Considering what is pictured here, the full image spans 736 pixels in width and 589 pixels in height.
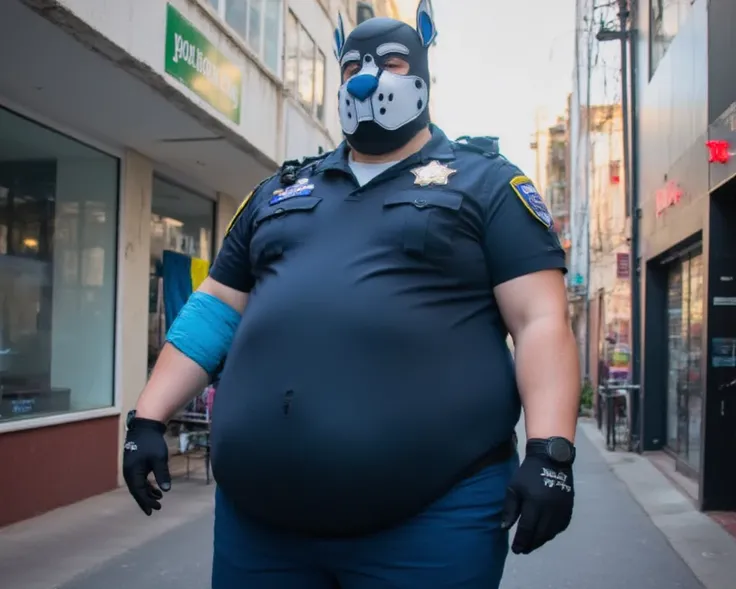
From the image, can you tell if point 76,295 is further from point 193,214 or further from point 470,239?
point 470,239

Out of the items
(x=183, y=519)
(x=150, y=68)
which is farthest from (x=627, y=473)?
(x=150, y=68)

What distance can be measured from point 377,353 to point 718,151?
6346mm

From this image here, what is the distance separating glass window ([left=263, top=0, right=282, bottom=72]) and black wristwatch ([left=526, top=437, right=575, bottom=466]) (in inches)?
354

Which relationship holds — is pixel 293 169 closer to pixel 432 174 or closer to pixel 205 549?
pixel 432 174

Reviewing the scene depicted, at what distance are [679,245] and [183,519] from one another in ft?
20.3

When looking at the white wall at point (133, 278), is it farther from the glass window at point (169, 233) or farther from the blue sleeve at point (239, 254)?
the blue sleeve at point (239, 254)

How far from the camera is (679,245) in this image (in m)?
9.81

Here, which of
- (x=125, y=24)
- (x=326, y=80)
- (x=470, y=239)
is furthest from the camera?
(x=326, y=80)

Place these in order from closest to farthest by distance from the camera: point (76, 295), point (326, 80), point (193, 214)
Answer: point (76, 295) < point (193, 214) < point (326, 80)

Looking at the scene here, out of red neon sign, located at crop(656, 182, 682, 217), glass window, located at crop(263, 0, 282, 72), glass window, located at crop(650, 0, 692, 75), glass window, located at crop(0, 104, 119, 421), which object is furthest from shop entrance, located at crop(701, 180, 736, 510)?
glass window, located at crop(0, 104, 119, 421)

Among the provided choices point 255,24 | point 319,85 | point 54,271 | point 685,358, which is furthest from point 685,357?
point 54,271

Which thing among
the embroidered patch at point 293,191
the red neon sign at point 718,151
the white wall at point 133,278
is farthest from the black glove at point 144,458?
the white wall at point 133,278

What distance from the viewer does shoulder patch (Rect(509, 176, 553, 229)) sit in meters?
1.94

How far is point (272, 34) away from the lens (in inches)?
415
